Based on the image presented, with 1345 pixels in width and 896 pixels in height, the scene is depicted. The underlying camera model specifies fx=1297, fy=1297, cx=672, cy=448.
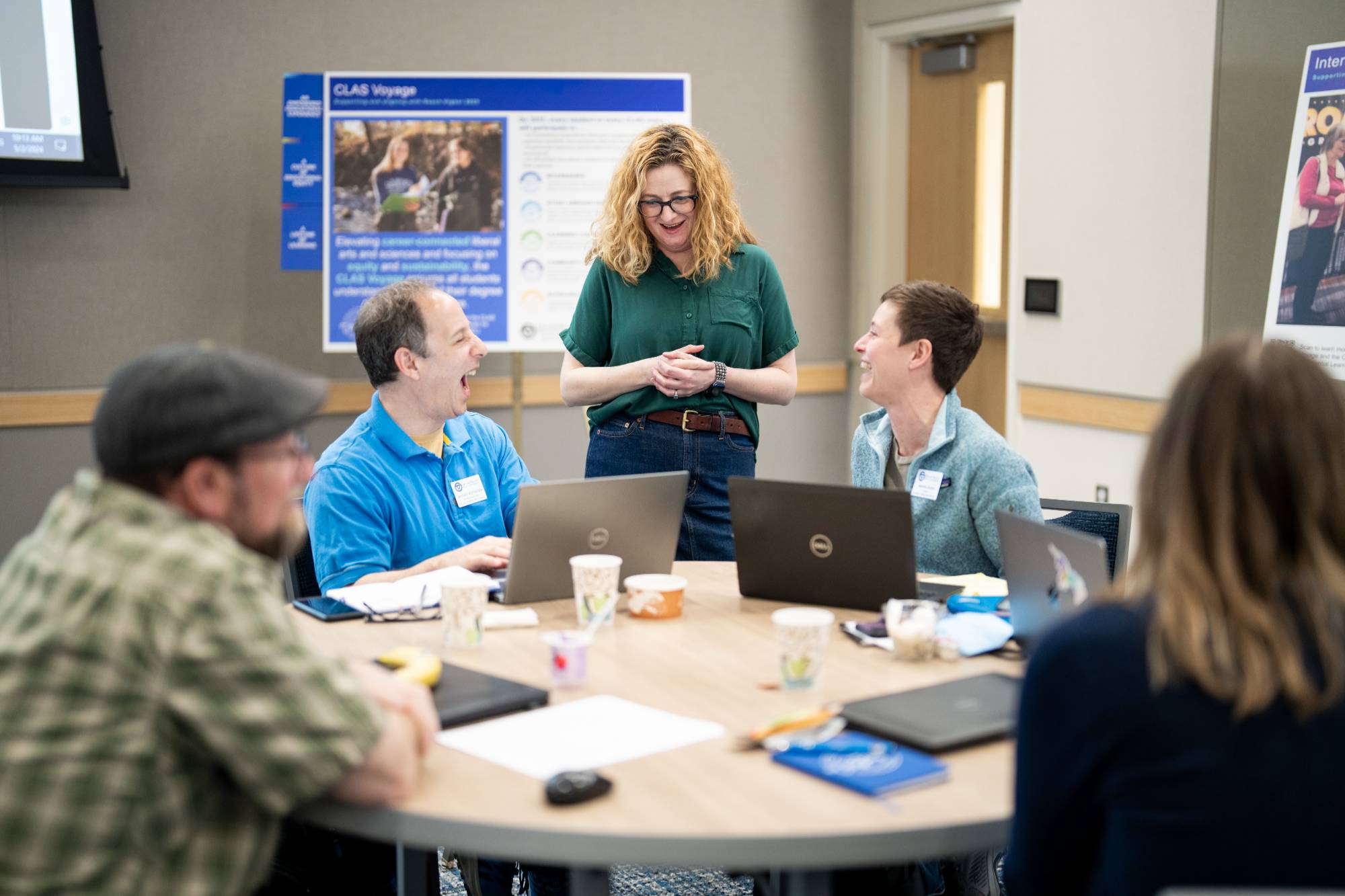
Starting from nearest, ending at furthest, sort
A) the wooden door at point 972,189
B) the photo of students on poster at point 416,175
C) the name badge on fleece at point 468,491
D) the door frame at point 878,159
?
the name badge on fleece at point 468,491 → the photo of students on poster at point 416,175 → the wooden door at point 972,189 → the door frame at point 878,159

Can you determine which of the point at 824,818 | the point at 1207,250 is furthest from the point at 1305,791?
the point at 1207,250

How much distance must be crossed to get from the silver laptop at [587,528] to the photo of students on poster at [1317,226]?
2.29 meters

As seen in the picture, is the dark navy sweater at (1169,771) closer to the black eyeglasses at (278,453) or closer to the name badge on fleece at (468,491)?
the black eyeglasses at (278,453)

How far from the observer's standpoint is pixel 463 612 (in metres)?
2.02

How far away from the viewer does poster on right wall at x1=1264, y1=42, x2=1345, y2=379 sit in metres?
3.64

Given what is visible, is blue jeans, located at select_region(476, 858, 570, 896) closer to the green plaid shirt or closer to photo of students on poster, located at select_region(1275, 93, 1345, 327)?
the green plaid shirt

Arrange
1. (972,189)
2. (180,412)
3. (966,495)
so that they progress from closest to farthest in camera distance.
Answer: (180,412), (966,495), (972,189)

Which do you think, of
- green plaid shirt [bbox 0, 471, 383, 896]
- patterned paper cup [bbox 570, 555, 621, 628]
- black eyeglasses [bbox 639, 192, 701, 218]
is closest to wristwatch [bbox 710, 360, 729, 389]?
black eyeglasses [bbox 639, 192, 701, 218]

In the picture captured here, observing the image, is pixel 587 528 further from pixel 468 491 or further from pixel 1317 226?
pixel 1317 226

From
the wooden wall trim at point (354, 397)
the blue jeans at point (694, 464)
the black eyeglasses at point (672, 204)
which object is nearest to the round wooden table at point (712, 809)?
the blue jeans at point (694, 464)

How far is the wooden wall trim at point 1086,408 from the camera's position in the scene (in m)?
4.58

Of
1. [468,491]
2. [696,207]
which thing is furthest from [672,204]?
[468,491]

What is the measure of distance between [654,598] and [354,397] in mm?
3263

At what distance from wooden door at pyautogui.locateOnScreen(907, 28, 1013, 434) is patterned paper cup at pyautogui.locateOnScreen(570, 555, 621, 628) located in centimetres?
362
